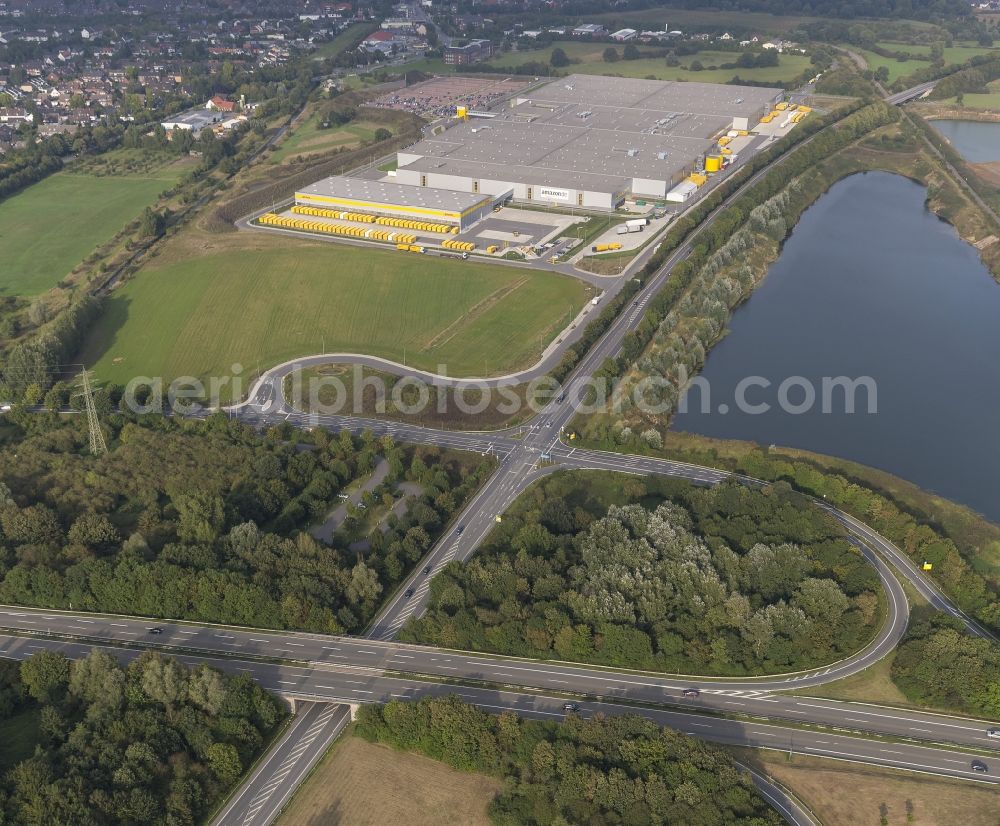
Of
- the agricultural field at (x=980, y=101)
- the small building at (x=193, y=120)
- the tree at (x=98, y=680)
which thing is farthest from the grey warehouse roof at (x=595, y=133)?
the tree at (x=98, y=680)

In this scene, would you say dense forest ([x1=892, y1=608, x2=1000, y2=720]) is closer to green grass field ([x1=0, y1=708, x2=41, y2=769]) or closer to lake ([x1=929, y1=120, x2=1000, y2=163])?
green grass field ([x1=0, y1=708, x2=41, y2=769])

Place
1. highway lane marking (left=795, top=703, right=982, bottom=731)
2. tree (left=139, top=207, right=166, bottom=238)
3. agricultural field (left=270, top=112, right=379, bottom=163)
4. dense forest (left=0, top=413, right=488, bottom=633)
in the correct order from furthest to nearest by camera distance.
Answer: agricultural field (left=270, top=112, right=379, bottom=163)
tree (left=139, top=207, right=166, bottom=238)
dense forest (left=0, top=413, right=488, bottom=633)
highway lane marking (left=795, top=703, right=982, bottom=731)

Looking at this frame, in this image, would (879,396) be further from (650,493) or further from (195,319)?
(195,319)

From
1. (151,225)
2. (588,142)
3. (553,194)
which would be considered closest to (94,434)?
(151,225)

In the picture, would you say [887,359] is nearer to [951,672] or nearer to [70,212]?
[951,672]

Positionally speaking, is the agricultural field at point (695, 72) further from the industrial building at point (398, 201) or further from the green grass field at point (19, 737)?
the green grass field at point (19, 737)

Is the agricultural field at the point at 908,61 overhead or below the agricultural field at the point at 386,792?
overhead

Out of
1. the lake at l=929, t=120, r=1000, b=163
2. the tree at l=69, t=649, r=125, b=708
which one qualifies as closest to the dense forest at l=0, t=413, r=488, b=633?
the tree at l=69, t=649, r=125, b=708
